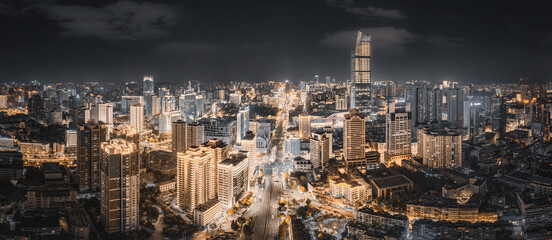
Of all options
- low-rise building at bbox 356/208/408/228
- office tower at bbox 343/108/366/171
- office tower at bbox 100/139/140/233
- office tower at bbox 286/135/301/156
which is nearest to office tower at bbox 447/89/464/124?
office tower at bbox 343/108/366/171

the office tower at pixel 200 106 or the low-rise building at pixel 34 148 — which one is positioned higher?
the office tower at pixel 200 106

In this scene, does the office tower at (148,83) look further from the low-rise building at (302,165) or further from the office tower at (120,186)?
the office tower at (120,186)

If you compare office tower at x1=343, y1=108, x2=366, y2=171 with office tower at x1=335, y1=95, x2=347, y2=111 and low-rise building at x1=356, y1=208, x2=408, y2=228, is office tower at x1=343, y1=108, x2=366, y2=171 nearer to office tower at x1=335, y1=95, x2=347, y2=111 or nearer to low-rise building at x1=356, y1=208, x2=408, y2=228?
low-rise building at x1=356, y1=208, x2=408, y2=228

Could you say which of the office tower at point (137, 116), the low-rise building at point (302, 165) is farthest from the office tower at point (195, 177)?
the office tower at point (137, 116)

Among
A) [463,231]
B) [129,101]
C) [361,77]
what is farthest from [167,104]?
[463,231]

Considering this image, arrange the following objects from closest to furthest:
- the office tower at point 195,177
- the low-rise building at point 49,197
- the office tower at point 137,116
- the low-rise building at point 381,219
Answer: the low-rise building at point 381,219
the office tower at point 195,177
the low-rise building at point 49,197
the office tower at point 137,116

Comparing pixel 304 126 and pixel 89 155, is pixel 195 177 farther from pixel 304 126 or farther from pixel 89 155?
pixel 304 126

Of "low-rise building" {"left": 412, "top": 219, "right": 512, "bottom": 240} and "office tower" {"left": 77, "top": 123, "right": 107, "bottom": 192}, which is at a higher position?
"office tower" {"left": 77, "top": 123, "right": 107, "bottom": 192}
